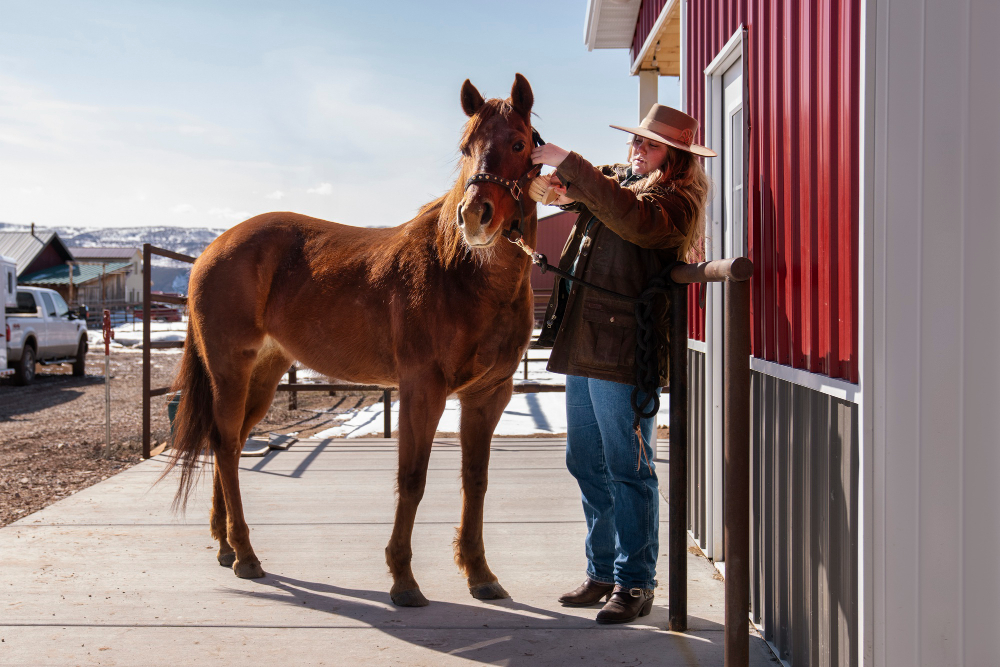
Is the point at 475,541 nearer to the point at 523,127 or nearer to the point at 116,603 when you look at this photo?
the point at 116,603

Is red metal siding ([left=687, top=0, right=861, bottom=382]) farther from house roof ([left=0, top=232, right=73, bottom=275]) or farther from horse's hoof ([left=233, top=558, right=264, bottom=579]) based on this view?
house roof ([left=0, top=232, right=73, bottom=275])

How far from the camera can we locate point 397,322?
9.53 ft

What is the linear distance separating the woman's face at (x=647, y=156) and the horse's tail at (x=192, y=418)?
7.87 feet

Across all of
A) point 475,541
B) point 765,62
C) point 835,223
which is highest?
point 765,62

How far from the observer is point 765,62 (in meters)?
2.59

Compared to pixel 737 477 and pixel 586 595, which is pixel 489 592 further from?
pixel 737 477

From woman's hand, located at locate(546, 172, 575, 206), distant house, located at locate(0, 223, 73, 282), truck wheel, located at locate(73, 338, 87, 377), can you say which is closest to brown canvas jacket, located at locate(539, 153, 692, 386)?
woman's hand, located at locate(546, 172, 575, 206)

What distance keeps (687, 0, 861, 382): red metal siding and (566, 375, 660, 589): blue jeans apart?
593 mm

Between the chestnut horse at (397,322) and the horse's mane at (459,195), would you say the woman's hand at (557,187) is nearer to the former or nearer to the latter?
the chestnut horse at (397,322)

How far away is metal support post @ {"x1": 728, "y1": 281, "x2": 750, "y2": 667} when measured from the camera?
205 centimetres
